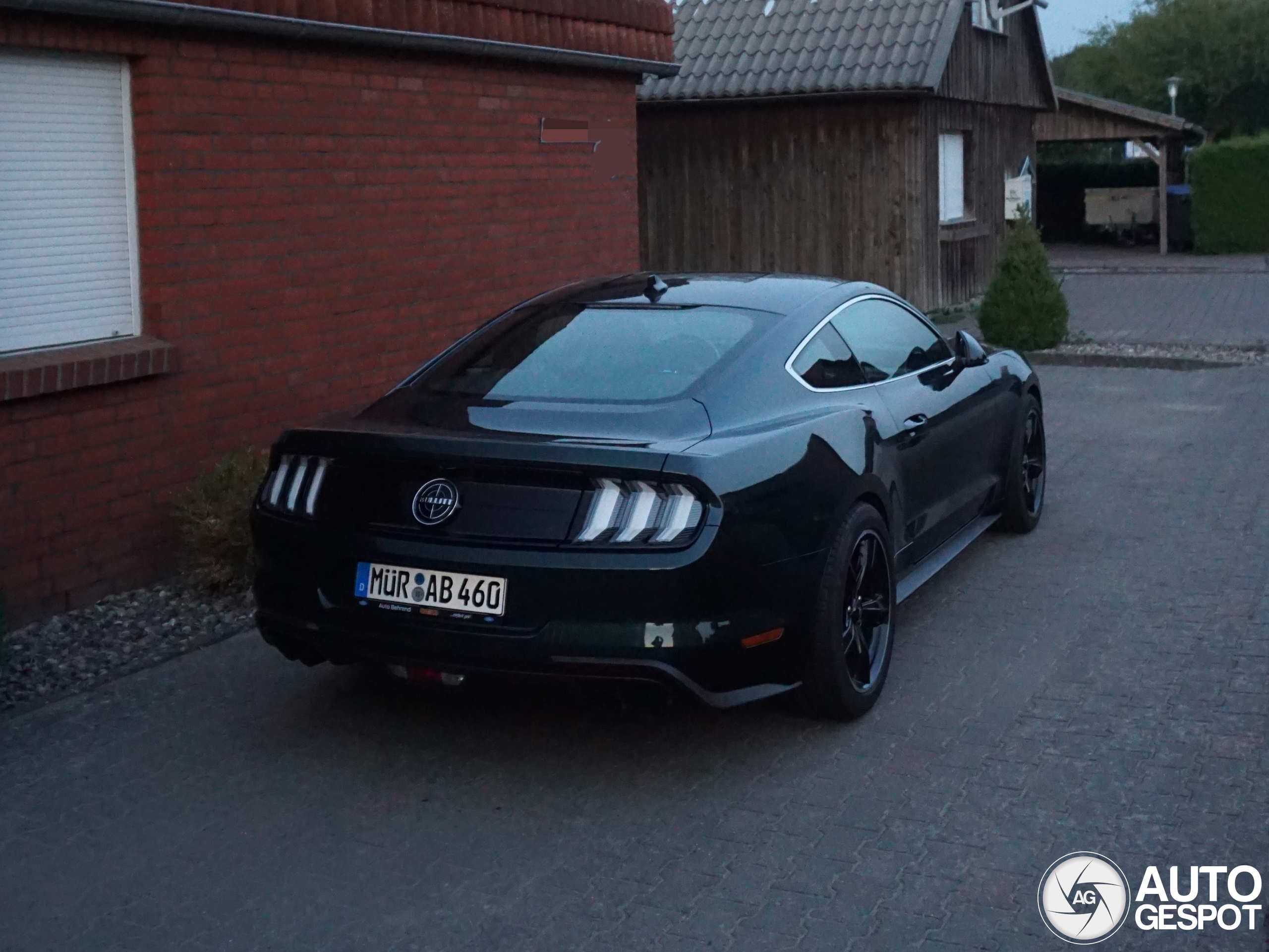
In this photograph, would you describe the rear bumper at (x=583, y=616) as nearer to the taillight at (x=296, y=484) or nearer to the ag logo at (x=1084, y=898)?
the taillight at (x=296, y=484)

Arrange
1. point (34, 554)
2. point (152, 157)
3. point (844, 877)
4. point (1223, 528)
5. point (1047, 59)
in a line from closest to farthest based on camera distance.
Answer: point (844, 877) < point (34, 554) < point (152, 157) < point (1223, 528) < point (1047, 59)

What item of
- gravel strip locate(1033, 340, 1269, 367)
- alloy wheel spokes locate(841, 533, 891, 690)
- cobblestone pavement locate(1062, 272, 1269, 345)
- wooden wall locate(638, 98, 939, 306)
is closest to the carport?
cobblestone pavement locate(1062, 272, 1269, 345)

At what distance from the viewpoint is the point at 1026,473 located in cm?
788

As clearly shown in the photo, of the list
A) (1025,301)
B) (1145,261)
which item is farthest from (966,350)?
(1145,261)

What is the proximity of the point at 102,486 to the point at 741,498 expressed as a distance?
3555mm

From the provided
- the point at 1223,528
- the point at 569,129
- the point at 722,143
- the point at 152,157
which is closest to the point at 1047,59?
the point at 722,143

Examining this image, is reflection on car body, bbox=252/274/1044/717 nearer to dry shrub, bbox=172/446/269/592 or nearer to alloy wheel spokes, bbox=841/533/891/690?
alloy wheel spokes, bbox=841/533/891/690

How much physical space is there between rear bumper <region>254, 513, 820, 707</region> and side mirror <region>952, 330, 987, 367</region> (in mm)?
2294

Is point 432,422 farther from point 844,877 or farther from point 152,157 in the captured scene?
point 152,157

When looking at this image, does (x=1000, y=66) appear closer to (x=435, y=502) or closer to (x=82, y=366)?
(x=82, y=366)

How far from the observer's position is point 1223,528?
7.91 meters

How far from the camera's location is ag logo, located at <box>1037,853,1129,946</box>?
3.82 metres

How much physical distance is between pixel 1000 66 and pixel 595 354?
59.8 feet

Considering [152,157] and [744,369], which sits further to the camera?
[152,157]
